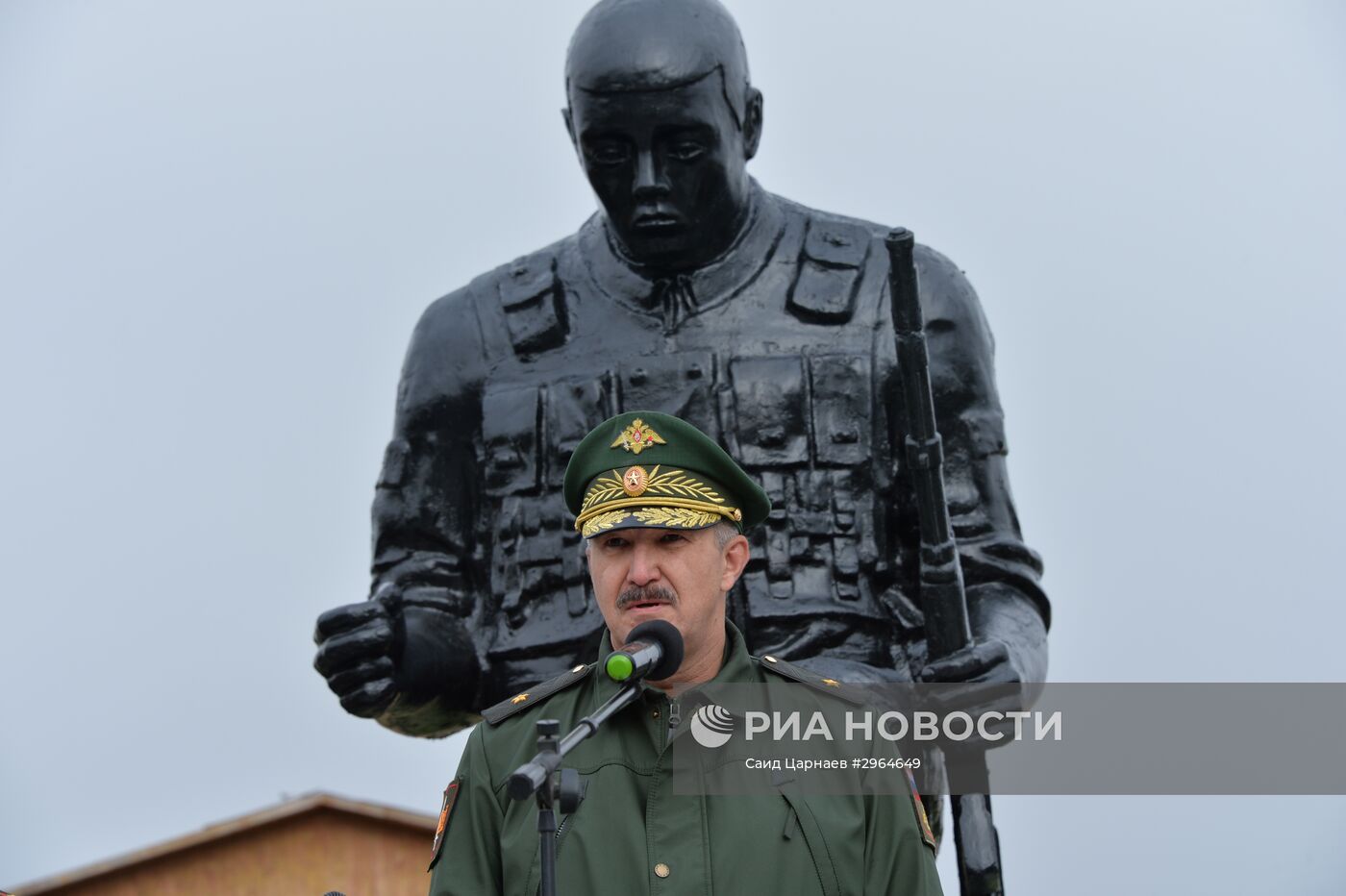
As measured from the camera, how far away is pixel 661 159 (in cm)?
892

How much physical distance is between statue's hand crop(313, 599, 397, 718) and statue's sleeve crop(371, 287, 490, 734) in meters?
0.42

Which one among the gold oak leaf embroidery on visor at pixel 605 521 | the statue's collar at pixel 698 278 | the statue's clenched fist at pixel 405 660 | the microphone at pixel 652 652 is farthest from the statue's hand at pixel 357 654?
the microphone at pixel 652 652

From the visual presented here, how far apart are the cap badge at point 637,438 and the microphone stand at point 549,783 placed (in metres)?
1.32

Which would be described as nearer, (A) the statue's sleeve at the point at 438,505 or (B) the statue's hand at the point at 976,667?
(B) the statue's hand at the point at 976,667

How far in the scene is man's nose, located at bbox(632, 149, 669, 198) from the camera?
889cm

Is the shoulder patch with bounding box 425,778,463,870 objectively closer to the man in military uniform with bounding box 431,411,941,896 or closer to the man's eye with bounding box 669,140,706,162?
the man in military uniform with bounding box 431,411,941,896

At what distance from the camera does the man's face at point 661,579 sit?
6020mm

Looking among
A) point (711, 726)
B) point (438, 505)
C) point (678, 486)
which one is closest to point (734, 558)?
point (678, 486)

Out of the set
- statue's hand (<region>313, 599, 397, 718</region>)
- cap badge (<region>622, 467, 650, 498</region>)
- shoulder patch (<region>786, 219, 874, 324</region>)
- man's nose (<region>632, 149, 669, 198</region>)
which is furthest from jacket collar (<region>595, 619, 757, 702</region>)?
shoulder patch (<region>786, 219, 874, 324</region>)

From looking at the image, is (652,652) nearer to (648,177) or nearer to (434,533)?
(648,177)

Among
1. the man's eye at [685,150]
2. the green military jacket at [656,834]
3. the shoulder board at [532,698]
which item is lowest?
the green military jacket at [656,834]

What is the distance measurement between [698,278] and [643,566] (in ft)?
11.3

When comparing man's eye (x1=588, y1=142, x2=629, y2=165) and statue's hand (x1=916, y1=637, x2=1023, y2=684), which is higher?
man's eye (x1=588, y1=142, x2=629, y2=165)

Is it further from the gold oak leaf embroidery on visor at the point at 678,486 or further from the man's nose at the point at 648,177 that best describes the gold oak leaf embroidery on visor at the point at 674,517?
the man's nose at the point at 648,177
